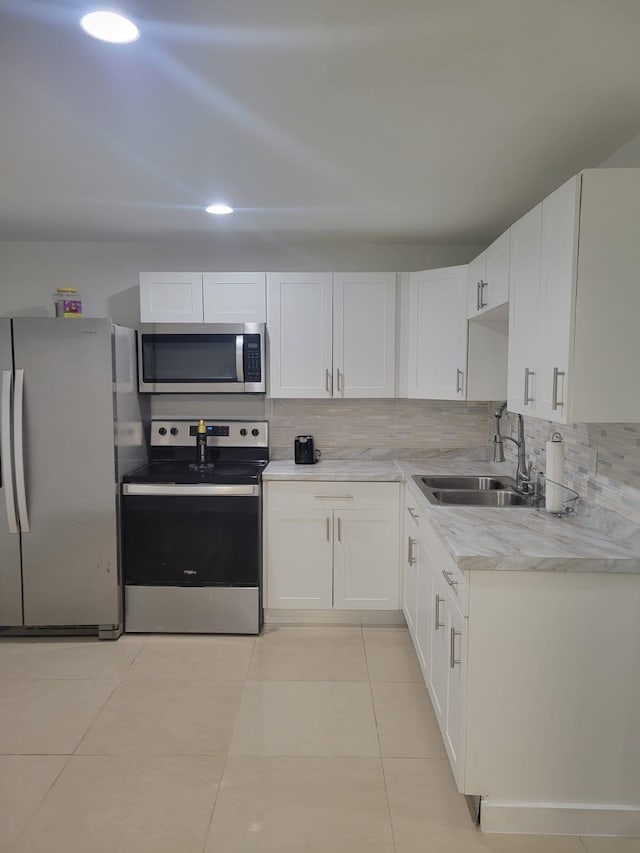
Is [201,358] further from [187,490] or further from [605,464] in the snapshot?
[605,464]

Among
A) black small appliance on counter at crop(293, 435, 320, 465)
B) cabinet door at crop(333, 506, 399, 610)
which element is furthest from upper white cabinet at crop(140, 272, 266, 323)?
cabinet door at crop(333, 506, 399, 610)

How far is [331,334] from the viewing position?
361 centimetres

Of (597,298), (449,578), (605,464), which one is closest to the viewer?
(597,298)

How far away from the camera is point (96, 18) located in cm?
137

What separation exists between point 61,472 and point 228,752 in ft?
5.73

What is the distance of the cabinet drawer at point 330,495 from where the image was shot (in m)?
3.40

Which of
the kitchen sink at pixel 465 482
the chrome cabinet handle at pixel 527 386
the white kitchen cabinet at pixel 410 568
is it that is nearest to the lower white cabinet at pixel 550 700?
the chrome cabinet handle at pixel 527 386

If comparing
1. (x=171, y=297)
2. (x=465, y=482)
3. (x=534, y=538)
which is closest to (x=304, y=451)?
(x=465, y=482)

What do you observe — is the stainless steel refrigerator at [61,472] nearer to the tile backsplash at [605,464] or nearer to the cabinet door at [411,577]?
the cabinet door at [411,577]

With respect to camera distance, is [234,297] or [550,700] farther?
[234,297]

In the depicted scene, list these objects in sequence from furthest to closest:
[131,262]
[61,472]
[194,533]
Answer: [131,262], [194,533], [61,472]

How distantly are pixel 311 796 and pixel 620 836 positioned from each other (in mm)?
1021

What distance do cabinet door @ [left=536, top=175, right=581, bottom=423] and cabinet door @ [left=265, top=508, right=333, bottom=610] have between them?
66.3 inches

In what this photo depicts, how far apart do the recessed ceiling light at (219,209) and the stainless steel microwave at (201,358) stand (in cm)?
71
